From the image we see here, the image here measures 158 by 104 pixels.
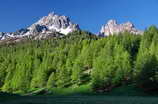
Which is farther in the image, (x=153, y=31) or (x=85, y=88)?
(x=153, y=31)

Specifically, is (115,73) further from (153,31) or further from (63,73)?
(153,31)

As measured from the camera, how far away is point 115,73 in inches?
4879

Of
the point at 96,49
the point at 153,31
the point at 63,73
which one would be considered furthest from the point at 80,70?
the point at 153,31

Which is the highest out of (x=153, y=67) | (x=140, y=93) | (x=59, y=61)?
(x=59, y=61)

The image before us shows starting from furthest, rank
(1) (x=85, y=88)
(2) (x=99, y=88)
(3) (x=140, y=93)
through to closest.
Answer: (1) (x=85, y=88) < (2) (x=99, y=88) < (3) (x=140, y=93)

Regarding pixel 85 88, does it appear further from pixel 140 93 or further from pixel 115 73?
pixel 140 93

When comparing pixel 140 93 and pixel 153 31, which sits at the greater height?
pixel 153 31

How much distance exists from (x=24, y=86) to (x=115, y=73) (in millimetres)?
53266

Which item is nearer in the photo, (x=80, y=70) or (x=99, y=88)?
(x=99, y=88)

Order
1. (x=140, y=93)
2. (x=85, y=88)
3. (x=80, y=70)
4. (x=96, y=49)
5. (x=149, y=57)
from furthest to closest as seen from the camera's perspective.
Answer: (x=96, y=49) → (x=80, y=70) → (x=85, y=88) → (x=149, y=57) → (x=140, y=93)

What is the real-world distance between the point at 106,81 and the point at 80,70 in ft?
90.9

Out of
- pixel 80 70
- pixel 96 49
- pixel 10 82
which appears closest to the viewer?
pixel 80 70

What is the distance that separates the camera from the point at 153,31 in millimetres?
192375

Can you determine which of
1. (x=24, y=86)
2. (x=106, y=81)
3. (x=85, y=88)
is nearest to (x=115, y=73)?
(x=106, y=81)
